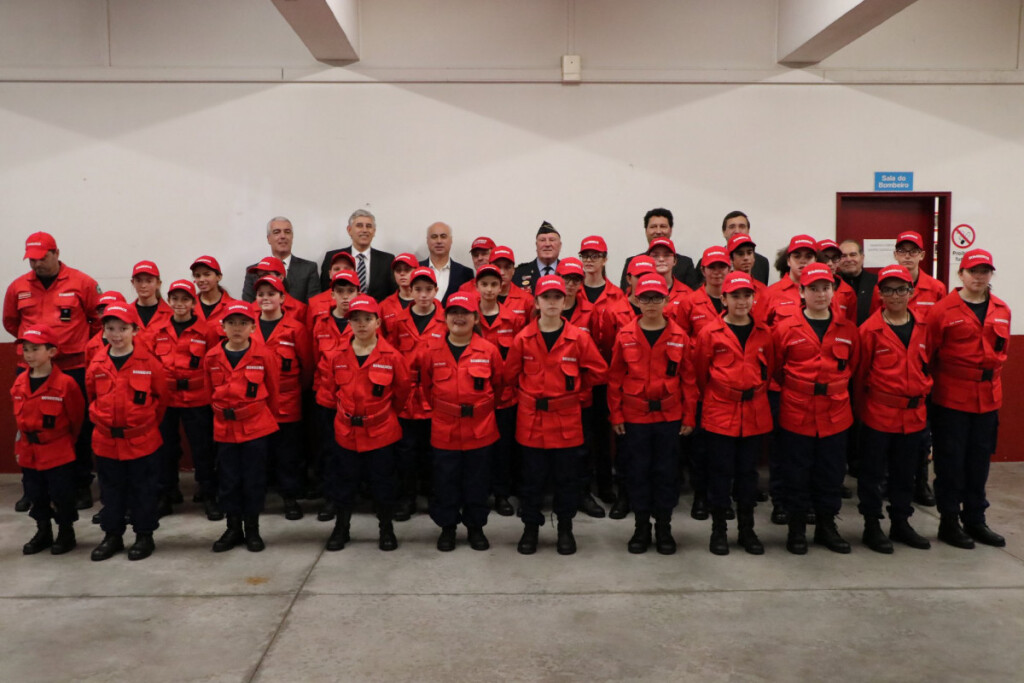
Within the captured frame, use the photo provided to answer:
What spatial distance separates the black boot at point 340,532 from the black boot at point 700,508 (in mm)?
2477

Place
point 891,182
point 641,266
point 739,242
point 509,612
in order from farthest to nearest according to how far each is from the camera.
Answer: point 891,182
point 739,242
point 641,266
point 509,612

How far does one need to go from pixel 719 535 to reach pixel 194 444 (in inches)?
152

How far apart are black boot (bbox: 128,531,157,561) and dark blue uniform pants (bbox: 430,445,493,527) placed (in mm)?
1827

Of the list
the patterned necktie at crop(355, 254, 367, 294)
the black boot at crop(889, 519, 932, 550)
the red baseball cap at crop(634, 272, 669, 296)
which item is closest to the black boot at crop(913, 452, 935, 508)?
the black boot at crop(889, 519, 932, 550)

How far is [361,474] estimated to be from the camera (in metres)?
4.78

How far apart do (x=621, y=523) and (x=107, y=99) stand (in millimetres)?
5853

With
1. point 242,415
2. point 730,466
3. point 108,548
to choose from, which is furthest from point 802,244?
point 108,548

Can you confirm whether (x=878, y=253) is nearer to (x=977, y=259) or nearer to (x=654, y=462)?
(x=977, y=259)

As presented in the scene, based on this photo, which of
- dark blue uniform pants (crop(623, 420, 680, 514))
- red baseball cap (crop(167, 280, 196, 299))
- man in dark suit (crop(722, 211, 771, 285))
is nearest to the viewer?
dark blue uniform pants (crop(623, 420, 680, 514))

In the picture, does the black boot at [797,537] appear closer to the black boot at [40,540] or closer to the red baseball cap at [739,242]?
the red baseball cap at [739,242]

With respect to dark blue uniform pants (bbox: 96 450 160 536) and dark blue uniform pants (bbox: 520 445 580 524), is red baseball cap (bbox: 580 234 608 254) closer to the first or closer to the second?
dark blue uniform pants (bbox: 520 445 580 524)

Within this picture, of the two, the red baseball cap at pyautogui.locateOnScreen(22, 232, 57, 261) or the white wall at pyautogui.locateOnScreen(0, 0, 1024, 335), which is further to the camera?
the white wall at pyautogui.locateOnScreen(0, 0, 1024, 335)

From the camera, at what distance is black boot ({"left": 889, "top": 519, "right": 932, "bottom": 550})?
4676 mm

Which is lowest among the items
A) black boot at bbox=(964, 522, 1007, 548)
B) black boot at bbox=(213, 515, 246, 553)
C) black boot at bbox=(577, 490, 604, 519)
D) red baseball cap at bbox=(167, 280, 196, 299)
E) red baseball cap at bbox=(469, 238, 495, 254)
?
black boot at bbox=(964, 522, 1007, 548)
